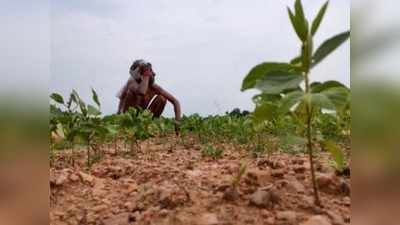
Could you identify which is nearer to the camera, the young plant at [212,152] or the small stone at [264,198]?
the small stone at [264,198]

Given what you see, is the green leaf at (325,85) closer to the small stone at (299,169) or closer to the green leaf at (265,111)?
the green leaf at (265,111)

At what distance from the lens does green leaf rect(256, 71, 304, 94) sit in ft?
1.66

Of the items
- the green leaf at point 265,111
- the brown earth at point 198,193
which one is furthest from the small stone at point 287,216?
Result: the green leaf at point 265,111

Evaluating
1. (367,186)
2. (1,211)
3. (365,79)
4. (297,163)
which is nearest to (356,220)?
(367,186)

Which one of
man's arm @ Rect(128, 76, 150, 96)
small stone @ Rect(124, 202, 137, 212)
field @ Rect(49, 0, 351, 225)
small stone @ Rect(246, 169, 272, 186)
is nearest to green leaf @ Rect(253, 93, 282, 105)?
field @ Rect(49, 0, 351, 225)

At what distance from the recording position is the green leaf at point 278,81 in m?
0.51

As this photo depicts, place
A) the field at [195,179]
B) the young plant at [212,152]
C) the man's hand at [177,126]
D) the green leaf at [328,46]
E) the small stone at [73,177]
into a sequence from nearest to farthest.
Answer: the green leaf at [328,46], the field at [195,179], the small stone at [73,177], the young plant at [212,152], the man's hand at [177,126]

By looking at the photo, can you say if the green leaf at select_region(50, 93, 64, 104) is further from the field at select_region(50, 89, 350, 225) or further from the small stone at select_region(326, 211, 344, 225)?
the small stone at select_region(326, 211, 344, 225)

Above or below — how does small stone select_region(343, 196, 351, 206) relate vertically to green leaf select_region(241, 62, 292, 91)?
below

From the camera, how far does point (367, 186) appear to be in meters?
0.46

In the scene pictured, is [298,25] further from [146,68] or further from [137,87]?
[137,87]

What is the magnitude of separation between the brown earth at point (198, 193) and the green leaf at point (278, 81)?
150 mm

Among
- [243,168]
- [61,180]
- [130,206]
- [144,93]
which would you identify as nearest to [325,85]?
[243,168]

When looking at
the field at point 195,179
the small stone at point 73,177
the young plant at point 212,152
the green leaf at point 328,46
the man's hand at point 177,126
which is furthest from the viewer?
the man's hand at point 177,126
